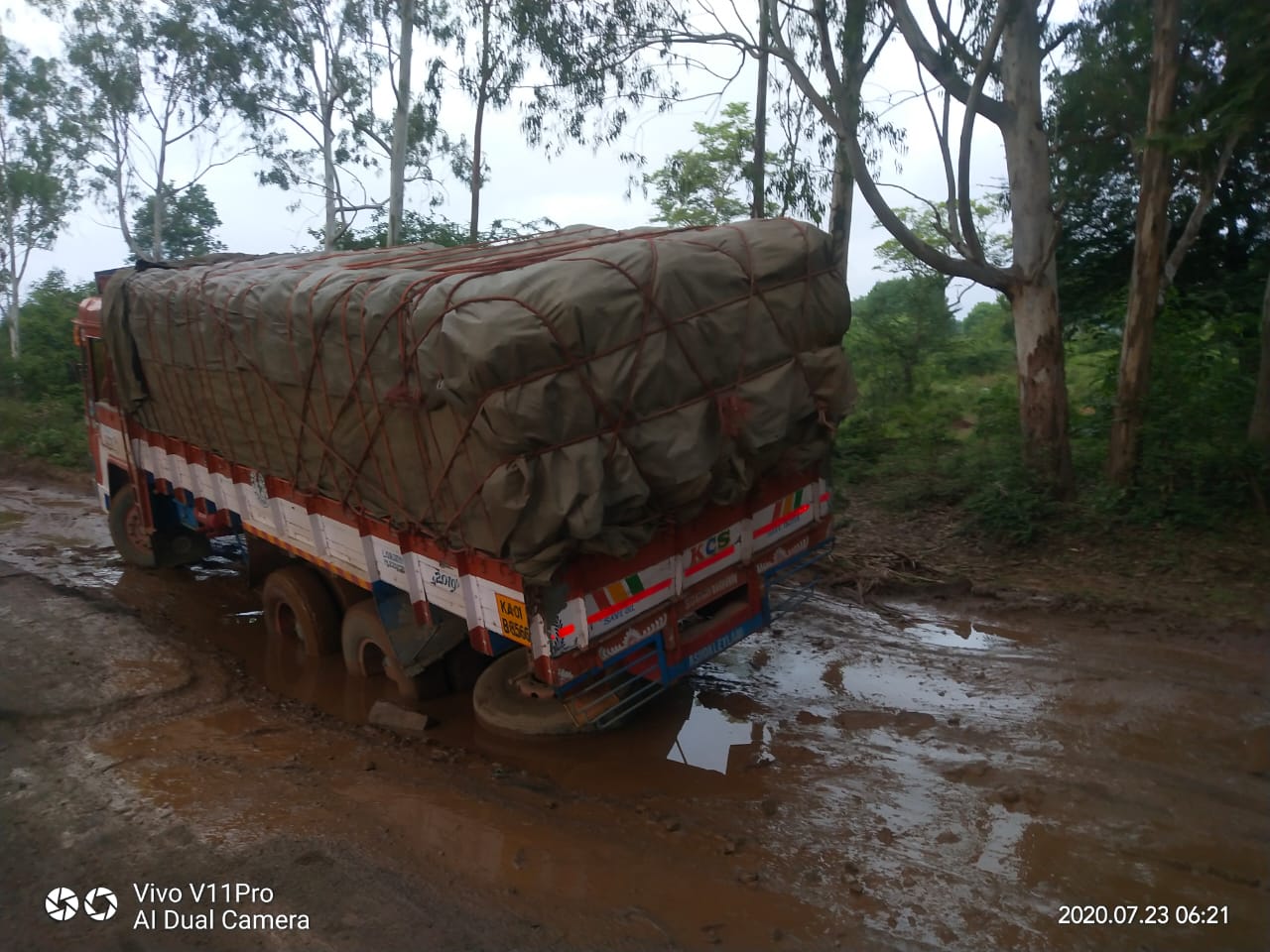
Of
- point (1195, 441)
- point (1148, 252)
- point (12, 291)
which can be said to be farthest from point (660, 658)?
point (12, 291)

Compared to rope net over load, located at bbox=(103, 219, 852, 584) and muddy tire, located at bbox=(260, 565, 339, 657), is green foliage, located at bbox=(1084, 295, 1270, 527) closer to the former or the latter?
rope net over load, located at bbox=(103, 219, 852, 584)

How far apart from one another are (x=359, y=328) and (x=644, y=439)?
1.64 m

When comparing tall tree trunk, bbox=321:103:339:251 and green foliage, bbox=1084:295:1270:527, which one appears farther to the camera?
tall tree trunk, bbox=321:103:339:251

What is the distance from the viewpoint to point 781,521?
5.57m

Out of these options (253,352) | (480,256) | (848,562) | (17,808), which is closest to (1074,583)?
(848,562)

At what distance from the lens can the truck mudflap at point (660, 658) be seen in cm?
477

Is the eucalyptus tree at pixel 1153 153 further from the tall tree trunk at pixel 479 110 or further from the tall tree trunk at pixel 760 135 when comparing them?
the tall tree trunk at pixel 479 110

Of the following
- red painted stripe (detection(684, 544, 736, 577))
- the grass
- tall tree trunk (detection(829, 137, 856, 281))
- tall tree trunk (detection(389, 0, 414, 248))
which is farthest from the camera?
tall tree trunk (detection(389, 0, 414, 248))

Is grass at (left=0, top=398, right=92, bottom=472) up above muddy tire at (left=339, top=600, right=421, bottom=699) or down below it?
above

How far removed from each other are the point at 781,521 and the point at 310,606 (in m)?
3.42

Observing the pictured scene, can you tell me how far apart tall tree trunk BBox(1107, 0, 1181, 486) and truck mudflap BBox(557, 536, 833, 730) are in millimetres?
4203

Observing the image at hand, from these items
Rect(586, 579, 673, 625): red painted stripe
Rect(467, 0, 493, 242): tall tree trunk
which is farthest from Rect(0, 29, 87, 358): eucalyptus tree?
Rect(586, 579, 673, 625): red painted stripe

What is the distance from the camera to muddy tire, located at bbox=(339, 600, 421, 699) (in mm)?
5891

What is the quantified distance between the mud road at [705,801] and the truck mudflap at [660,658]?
1.38 feet
